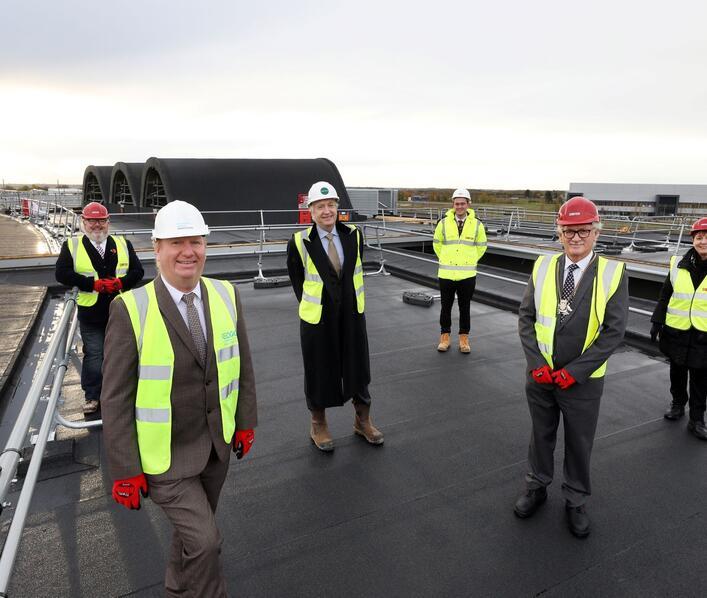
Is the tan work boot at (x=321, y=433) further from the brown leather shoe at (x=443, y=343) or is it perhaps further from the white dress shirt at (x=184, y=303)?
the brown leather shoe at (x=443, y=343)

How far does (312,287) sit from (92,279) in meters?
2.00

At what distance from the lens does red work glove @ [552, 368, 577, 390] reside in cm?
256

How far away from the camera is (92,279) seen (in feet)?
13.1

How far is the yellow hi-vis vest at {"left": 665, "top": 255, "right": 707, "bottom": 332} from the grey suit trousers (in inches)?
65.1

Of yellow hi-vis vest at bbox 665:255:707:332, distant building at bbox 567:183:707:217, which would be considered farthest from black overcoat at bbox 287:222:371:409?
distant building at bbox 567:183:707:217

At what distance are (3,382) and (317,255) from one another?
3.46m

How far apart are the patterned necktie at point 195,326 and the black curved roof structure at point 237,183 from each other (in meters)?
18.3

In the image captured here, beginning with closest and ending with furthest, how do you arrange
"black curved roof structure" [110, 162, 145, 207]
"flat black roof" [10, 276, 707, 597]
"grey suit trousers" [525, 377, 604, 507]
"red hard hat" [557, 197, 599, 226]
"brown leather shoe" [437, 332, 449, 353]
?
"flat black roof" [10, 276, 707, 597] < "red hard hat" [557, 197, 599, 226] < "grey suit trousers" [525, 377, 604, 507] < "brown leather shoe" [437, 332, 449, 353] < "black curved roof structure" [110, 162, 145, 207]

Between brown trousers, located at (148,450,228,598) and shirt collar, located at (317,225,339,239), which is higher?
shirt collar, located at (317,225,339,239)

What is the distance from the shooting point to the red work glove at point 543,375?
2.66 meters

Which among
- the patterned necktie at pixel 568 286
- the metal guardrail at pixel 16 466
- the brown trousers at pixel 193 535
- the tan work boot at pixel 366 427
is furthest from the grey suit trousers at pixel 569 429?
the metal guardrail at pixel 16 466

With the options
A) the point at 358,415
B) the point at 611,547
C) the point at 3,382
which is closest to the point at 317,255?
the point at 358,415

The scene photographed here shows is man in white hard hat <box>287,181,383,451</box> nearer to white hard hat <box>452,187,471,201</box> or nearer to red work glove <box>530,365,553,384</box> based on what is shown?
red work glove <box>530,365,553,384</box>

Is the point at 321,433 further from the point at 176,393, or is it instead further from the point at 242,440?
the point at 176,393
